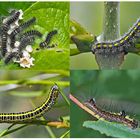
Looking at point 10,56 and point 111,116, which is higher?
point 10,56

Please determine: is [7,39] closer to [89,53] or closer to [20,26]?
[20,26]

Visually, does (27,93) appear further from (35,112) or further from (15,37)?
(15,37)

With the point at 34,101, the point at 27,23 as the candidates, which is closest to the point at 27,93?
the point at 34,101

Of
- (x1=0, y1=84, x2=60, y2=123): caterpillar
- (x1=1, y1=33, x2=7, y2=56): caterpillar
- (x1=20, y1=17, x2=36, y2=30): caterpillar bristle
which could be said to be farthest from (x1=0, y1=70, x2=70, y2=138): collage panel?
(x1=20, y1=17, x2=36, y2=30): caterpillar bristle

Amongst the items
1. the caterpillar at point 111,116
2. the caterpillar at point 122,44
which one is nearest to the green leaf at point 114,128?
the caterpillar at point 111,116

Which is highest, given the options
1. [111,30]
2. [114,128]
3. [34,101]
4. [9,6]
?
[9,6]

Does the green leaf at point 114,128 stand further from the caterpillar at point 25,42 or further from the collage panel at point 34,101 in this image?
the caterpillar at point 25,42

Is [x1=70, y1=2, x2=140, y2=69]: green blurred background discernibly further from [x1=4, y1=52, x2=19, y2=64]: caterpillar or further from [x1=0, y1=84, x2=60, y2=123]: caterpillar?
[x1=4, y1=52, x2=19, y2=64]: caterpillar
